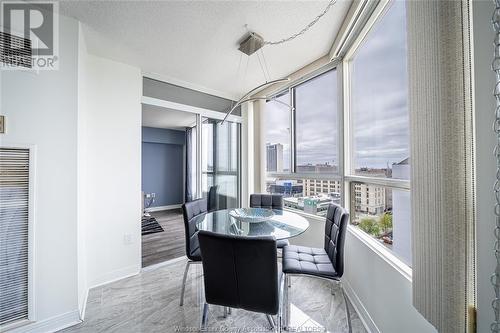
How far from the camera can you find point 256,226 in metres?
1.88

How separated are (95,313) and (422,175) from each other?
2755 mm

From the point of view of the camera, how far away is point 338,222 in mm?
1683

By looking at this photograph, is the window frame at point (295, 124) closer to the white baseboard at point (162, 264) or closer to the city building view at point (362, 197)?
the city building view at point (362, 197)

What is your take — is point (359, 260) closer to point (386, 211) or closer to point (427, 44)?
point (386, 211)

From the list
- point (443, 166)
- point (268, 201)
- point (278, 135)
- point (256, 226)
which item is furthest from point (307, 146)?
point (443, 166)

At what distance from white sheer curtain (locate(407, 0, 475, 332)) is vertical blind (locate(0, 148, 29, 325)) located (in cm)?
265

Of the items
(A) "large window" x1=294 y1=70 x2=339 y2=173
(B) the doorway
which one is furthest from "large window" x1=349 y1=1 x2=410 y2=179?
(B) the doorway

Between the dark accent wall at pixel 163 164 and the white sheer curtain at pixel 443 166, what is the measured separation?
6156mm

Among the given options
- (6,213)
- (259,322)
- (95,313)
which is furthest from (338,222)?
(6,213)

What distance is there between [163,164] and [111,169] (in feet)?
13.4

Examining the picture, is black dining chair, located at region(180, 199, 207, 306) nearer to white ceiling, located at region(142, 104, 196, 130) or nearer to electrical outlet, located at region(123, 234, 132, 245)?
electrical outlet, located at region(123, 234, 132, 245)

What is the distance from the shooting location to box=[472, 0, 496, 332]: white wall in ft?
2.27

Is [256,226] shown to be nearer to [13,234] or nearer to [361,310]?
[361,310]

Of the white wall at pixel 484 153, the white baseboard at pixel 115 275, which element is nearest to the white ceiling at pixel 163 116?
the white baseboard at pixel 115 275
